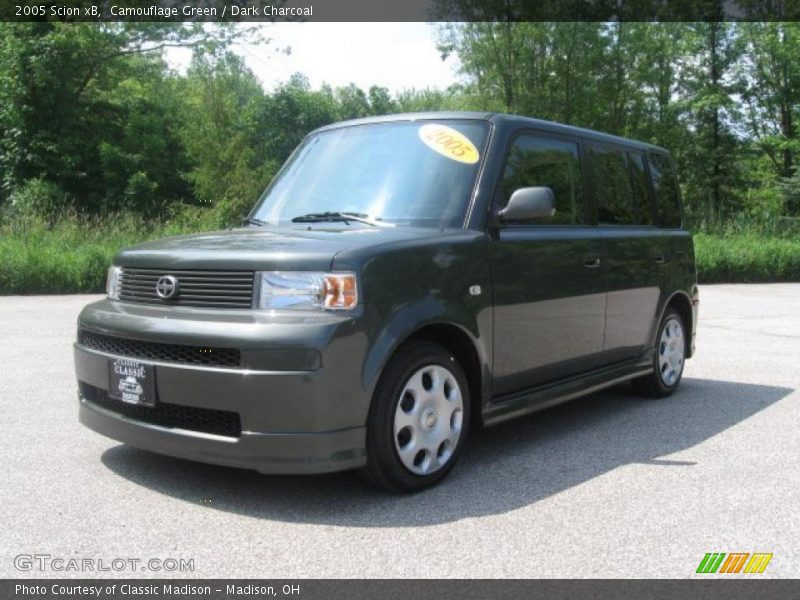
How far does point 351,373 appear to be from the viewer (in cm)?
360

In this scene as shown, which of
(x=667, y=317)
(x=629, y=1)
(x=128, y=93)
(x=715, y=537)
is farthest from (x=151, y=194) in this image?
(x=715, y=537)

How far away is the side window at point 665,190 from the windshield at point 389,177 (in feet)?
7.85

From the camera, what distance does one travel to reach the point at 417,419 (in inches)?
156

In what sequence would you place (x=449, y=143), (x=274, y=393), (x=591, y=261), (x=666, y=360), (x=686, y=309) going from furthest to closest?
(x=686, y=309)
(x=666, y=360)
(x=591, y=261)
(x=449, y=143)
(x=274, y=393)

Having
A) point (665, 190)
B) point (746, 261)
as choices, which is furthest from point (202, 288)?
point (746, 261)

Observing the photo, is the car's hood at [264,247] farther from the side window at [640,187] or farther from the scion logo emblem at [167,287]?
the side window at [640,187]

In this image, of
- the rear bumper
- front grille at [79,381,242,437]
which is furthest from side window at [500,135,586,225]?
front grille at [79,381,242,437]

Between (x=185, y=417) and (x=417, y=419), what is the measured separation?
1.11m

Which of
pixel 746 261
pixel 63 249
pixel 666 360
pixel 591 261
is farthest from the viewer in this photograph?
pixel 746 261

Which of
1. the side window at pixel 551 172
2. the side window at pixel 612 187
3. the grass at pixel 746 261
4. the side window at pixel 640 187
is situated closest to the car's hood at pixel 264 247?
the side window at pixel 551 172

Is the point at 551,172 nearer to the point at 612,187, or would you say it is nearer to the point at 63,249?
the point at 612,187

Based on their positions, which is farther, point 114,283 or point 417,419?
point 114,283

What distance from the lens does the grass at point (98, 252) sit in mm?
15828
